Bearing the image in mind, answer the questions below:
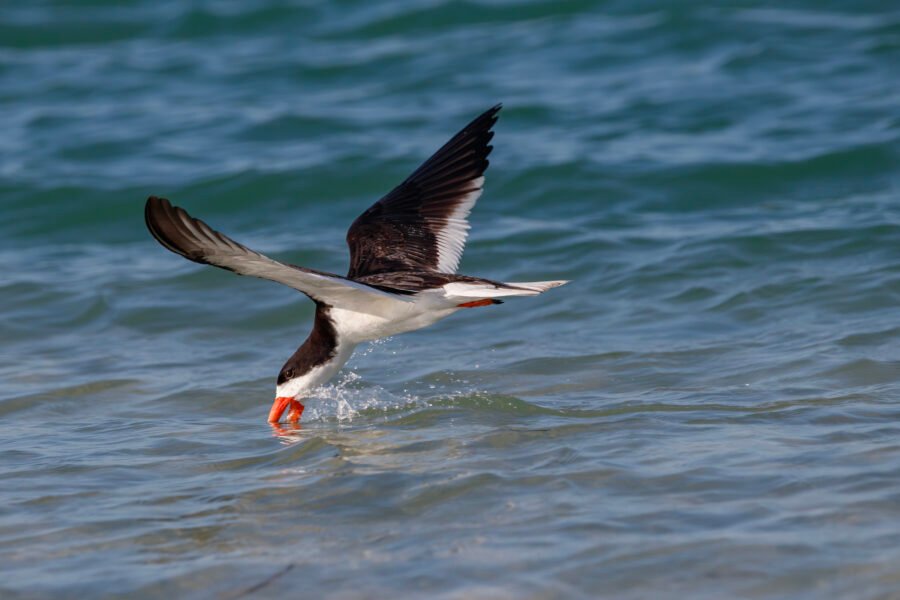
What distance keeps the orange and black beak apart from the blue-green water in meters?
0.07

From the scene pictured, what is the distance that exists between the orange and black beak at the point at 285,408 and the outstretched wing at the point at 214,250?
2.74ft

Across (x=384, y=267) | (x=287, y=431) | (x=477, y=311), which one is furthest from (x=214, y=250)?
(x=477, y=311)

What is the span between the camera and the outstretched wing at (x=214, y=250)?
175 inches

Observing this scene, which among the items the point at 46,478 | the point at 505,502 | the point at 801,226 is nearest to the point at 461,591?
the point at 505,502

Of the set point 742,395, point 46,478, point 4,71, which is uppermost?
point 4,71

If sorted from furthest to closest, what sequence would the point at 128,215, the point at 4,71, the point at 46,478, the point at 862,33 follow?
the point at 4,71 → the point at 862,33 → the point at 128,215 → the point at 46,478

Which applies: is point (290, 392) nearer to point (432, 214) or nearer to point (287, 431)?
point (287, 431)

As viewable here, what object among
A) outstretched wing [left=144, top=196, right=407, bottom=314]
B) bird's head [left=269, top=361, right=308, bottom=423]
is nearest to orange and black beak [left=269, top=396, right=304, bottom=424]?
bird's head [left=269, top=361, right=308, bottom=423]

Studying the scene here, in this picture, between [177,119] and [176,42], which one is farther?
[176,42]

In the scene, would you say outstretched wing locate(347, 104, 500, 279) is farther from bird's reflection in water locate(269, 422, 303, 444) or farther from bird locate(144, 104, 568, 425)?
bird's reflection in water locate(269, 422, 303, 444)

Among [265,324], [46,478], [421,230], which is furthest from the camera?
[265,324]

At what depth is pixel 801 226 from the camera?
8914 mm

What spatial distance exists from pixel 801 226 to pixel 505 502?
510cm

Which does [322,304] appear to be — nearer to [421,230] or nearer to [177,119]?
[421,230]
